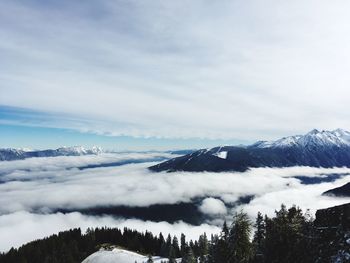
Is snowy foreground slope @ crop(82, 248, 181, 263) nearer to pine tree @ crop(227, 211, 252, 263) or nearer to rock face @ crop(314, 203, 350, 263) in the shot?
pine tree @ crop(227, 211, 252, 263)

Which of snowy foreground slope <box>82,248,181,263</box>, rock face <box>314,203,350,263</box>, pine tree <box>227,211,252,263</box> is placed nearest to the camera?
rock face <box>314,203,350,263</box>

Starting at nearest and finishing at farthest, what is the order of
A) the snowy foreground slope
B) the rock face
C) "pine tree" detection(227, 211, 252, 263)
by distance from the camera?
1. the rock face
2. "pine tree" detection(227, 211, 252, 263)
3. the snowy foreground slope

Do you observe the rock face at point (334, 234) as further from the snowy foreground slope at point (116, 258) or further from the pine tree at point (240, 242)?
the snowy foreground slope at point (116, 258)

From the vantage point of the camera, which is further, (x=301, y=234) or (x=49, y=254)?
(x=49, y=254)

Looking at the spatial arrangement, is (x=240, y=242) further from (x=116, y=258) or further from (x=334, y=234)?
(x=116, y=258)

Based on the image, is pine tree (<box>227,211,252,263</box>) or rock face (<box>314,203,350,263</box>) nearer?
rock face (<box>314,203,350,263</box>)

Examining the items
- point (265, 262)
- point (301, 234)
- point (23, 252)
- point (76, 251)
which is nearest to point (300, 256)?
point (301, 234)

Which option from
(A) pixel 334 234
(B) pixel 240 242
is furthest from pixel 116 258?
(A) pixel 334 234

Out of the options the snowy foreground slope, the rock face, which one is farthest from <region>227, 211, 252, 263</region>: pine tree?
the snowy foreground slope

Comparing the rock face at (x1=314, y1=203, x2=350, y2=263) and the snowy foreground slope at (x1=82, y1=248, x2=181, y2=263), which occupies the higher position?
the rock face at (x1=314, y1=203, x2=350, y2=263)

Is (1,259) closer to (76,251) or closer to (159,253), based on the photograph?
(76,251)

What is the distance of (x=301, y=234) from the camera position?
4784cm

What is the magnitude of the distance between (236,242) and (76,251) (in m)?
144

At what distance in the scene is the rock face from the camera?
42947 mm
